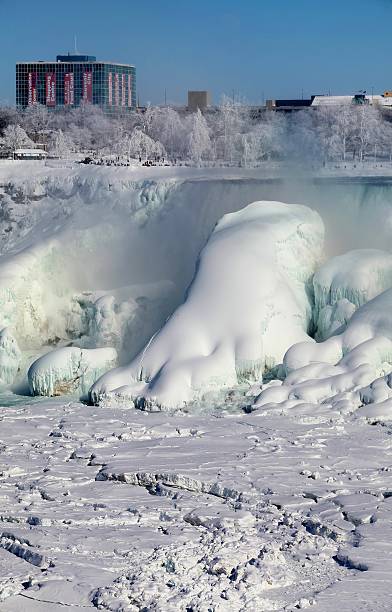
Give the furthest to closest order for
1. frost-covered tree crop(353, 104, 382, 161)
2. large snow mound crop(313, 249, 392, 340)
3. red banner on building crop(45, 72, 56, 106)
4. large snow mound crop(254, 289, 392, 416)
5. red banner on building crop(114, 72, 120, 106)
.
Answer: red banner on building crop(114, 72, 120, 106), red banner on building crop(45, 72, 56, 106), frost-covered tree crop(353, 104, 382, 161), large snow mound crop(313, 249, 392, 340), large snow mound crop(254, 289, 392, 416)

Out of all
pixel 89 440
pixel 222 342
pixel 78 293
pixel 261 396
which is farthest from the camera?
pixel 78 293

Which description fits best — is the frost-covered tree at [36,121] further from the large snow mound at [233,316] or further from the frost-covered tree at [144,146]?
the large snow mound at [233,316]

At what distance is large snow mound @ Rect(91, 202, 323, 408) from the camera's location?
18.7m

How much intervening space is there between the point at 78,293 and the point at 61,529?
1212 cm

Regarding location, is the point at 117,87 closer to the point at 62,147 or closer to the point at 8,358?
the point at 62,147

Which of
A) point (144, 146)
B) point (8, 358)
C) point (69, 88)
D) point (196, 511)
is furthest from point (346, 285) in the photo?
point (69, 88)

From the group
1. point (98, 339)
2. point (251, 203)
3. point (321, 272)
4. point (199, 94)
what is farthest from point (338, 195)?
point (199, 94)

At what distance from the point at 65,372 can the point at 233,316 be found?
2.88 meters

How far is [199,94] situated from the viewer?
2717 inches

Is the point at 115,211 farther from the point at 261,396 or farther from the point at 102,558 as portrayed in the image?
the point at 102,558

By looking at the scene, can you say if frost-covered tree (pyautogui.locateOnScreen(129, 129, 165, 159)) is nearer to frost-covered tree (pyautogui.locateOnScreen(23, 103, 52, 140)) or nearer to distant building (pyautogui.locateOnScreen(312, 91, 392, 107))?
frost-covered tree (pyautogui.locateOnScreen(23, 103, 52, 140))

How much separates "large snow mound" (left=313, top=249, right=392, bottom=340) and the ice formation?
3724 millimetres

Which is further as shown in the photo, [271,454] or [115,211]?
[115,211]

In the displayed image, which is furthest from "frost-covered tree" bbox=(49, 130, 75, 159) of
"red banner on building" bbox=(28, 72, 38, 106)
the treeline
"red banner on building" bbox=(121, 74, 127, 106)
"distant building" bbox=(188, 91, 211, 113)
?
"red banner on building" bbox=(121, 74, 127, 106)
